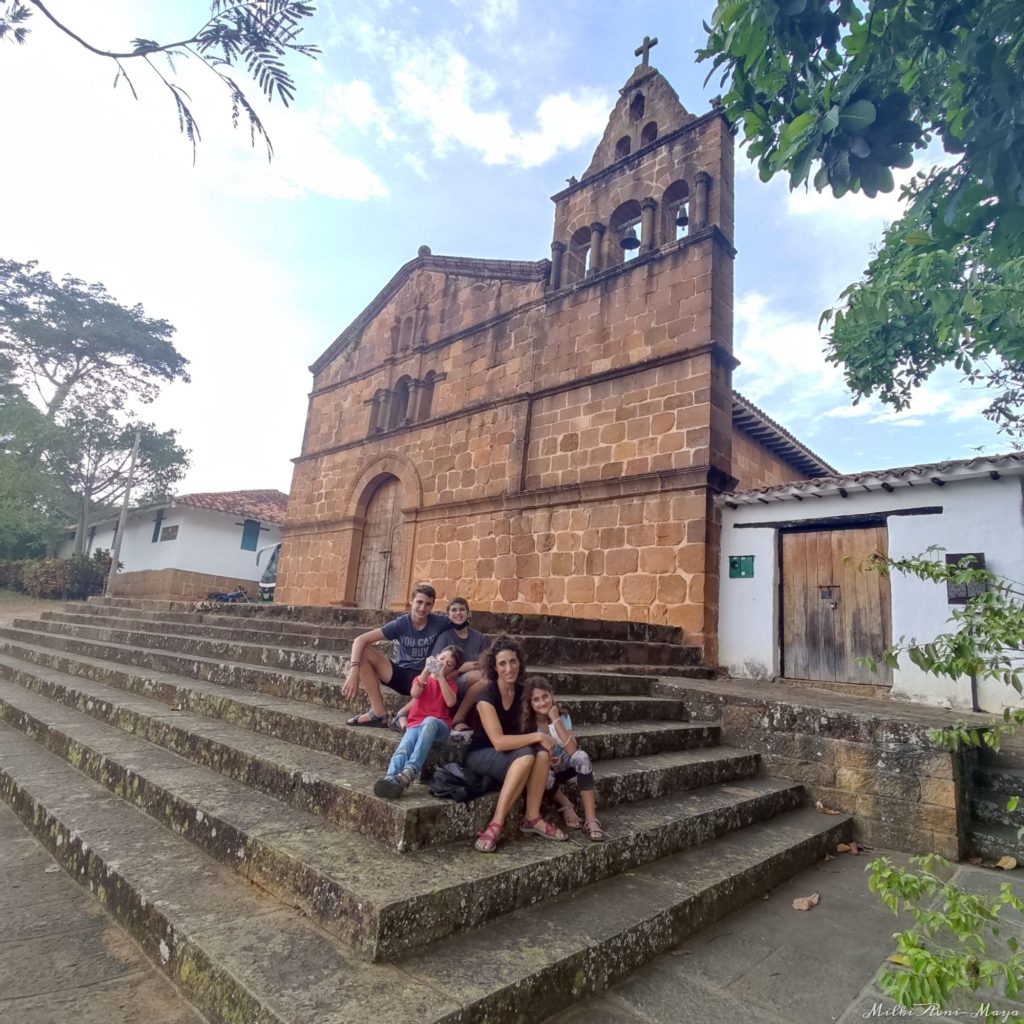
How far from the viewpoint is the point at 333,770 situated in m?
3.00

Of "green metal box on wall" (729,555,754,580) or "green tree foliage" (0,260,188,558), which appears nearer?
"green metal box on wall" (729,555,754,580)

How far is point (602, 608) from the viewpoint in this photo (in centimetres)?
873

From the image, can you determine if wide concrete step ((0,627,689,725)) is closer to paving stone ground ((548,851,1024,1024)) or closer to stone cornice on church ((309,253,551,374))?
paving stone ground ((548,851,1024,1024))

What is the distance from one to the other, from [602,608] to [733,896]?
5917 mm

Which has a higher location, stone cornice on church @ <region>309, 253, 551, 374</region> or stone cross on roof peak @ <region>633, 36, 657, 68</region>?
stone cross on roof peak @ <region>633, 36, 657, 68</region>

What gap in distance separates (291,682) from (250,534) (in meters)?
19.4

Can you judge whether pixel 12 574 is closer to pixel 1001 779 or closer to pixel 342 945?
pixel 342 945

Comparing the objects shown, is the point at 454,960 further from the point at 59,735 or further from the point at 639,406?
the point at 639,406

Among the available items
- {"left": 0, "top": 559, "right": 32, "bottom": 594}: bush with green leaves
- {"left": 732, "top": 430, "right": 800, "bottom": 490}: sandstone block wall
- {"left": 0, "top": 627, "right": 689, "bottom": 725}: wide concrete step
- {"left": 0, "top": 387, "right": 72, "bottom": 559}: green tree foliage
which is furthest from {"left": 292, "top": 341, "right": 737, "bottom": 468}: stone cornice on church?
{"left": 0, "top": 559, "right": 32, "bottom": 594}: bush with green leaves

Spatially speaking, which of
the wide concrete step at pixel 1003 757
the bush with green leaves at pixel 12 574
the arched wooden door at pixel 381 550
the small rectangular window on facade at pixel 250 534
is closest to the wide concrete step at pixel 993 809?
the wide concrete step at pixel 1003 757

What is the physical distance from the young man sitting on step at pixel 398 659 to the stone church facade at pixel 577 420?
480 cm

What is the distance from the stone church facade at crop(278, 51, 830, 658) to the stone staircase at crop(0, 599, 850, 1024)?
3.88 m

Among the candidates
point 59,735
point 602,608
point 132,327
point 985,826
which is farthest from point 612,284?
point 132,327

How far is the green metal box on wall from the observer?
7.84 m
